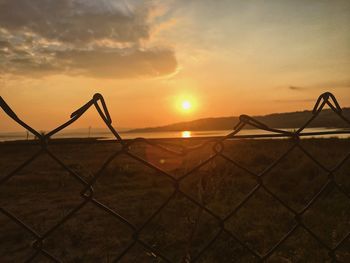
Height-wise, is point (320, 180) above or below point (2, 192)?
above

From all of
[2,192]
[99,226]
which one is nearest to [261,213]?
[99,226]

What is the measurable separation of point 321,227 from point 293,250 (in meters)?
1.33

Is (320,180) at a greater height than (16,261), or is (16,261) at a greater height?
(320,180)

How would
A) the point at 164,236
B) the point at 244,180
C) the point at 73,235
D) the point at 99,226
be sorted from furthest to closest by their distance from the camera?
1. the point at 244,180
2. the point at 99,226
3. the point at 73,235
4. the point at 164,236

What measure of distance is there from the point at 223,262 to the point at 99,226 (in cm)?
329

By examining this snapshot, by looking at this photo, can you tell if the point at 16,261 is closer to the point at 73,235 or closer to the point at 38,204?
the point at 73,235

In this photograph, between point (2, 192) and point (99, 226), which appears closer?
point (99, 226)

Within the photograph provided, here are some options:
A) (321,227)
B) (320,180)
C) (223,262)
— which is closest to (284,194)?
(320,180)

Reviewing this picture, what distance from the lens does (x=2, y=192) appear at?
1206 cm

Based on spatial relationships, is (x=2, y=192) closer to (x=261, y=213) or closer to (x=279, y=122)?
(x=261, y=213)

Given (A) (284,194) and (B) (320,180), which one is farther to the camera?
(B) (320,180)

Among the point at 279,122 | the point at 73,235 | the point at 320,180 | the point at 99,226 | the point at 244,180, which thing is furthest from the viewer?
the point at 279,122

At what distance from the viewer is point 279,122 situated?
169 m

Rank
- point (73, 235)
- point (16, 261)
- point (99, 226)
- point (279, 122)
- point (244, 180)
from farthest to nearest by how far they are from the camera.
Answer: point (279, 122) → point (244, 180) → point (99, 226) → point (73, 235) → point (16, 261)
